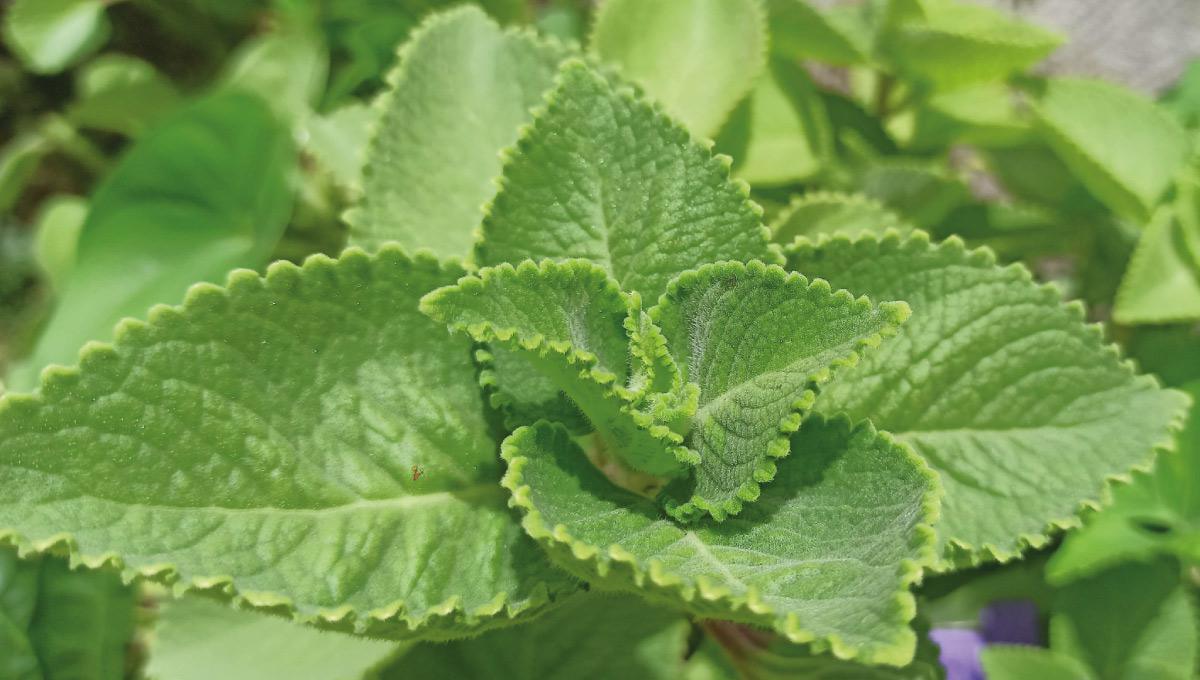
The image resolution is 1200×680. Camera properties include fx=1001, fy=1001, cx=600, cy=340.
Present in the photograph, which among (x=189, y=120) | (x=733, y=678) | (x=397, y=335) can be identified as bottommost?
(x=733, y=678)

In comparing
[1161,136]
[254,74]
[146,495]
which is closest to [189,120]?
[254,74]

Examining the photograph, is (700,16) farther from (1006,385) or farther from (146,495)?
(146,495)

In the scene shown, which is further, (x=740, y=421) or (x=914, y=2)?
(x=914, y=2)

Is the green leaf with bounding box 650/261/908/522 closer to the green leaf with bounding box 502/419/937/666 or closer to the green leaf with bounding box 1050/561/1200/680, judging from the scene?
the green leaf with bounding box 502/419/937/666

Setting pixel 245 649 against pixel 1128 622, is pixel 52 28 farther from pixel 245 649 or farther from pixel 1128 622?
pixel 1128 622

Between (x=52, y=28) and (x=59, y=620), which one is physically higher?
(x=52, y=28)

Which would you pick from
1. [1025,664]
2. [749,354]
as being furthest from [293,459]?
[1025,664]

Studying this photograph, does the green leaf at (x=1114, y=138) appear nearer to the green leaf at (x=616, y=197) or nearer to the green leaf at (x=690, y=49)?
the green leaf at (x=690, y=49)
